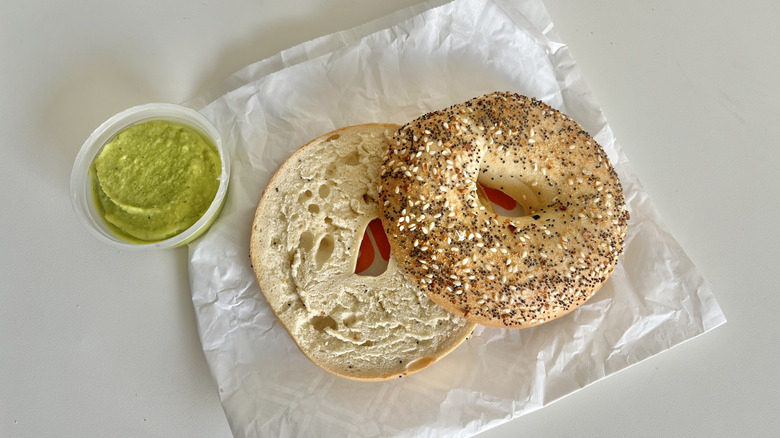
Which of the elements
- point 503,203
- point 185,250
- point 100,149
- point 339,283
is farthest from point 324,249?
point 100,149

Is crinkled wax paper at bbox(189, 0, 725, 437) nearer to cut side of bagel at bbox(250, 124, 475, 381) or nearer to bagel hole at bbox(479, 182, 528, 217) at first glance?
cut side of bagel at bbox(250, 124, 475, 381)

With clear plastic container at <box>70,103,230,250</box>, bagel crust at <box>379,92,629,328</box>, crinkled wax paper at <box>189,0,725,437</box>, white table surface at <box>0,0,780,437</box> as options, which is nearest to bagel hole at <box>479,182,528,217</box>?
bagel crust at <box>379,92,629,328</box>

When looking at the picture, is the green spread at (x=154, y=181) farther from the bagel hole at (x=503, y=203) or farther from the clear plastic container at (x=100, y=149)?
the bagel hole at (x=503, y=203)

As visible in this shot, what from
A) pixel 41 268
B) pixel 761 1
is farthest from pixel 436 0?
pixel 41 268

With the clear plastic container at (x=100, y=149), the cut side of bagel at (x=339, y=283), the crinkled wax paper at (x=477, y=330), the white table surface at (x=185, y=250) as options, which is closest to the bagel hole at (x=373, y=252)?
the cut side of bagel at (x=339, y=283)

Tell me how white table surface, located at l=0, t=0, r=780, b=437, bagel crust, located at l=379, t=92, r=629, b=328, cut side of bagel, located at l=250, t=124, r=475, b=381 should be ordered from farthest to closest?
white table surface, located at l=0, t=0, r=780, b=437, cut side of bagel, located at l=250, t=124, r=475, b=381, bagel crust, located at l=379, t=92, r=629, b=328

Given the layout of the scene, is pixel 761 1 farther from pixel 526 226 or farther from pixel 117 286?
pixel 117 286
